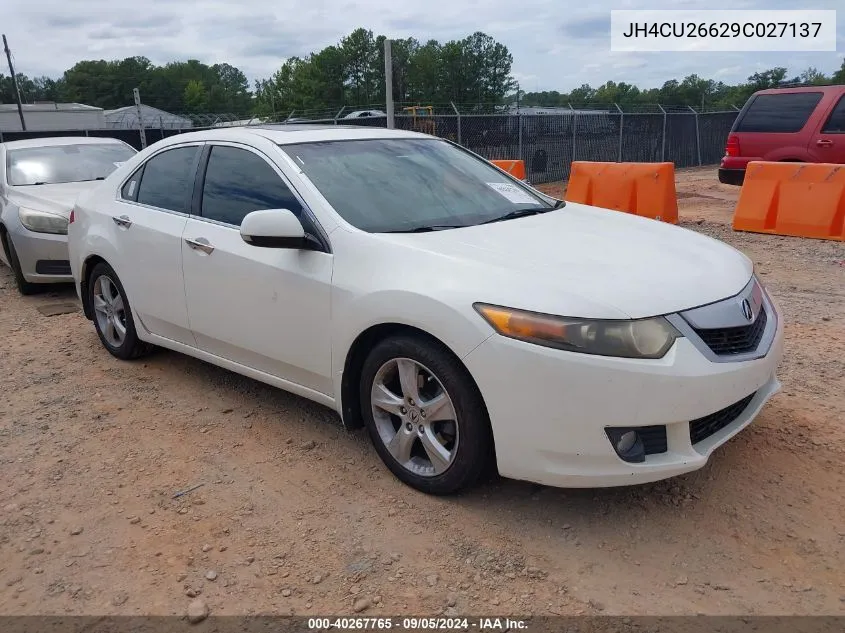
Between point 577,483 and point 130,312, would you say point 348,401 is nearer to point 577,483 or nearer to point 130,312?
point 577,483

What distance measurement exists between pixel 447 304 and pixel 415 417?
0.56 meters

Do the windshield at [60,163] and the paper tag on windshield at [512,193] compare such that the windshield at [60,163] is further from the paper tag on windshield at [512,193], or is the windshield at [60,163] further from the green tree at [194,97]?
the green tree at [194,97]

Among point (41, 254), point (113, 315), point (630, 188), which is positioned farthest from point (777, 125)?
point (41, 254)

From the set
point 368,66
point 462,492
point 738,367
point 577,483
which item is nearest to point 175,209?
point 462,492

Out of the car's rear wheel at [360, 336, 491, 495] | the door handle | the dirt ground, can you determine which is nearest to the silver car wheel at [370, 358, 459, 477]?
the car's rear wheel at [360, 336, 491, 495]

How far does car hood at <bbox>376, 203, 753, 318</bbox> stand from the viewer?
8.99 feet

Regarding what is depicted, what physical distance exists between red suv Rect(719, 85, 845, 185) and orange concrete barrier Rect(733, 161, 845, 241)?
1.62m

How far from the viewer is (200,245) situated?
3975 mm

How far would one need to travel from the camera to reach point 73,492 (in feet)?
11.1

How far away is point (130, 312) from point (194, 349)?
2.51ft

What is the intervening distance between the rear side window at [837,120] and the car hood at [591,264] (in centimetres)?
792

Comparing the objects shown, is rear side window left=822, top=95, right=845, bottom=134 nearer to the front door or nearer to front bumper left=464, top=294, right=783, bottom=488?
front bumper left=464, top=294, right=783, bottom=488

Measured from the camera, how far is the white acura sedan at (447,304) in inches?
105

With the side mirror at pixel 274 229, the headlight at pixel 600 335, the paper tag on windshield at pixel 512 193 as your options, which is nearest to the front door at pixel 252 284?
the side mirror at pixel 274 229
